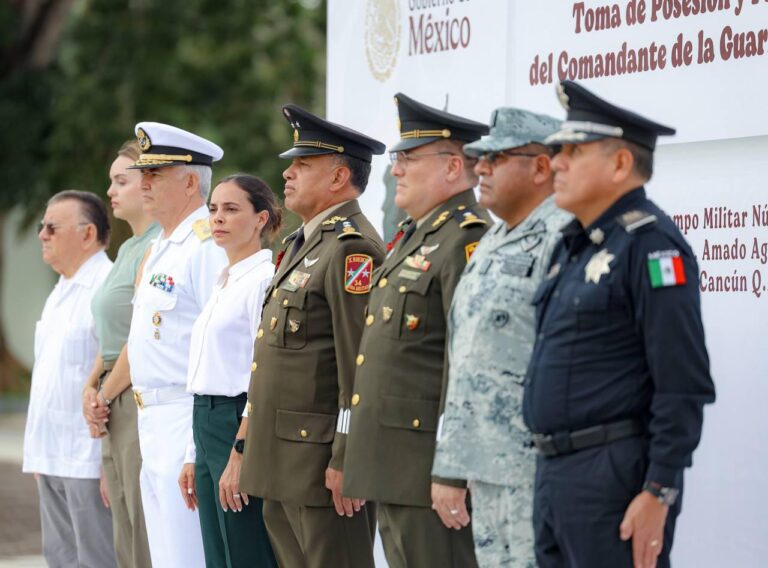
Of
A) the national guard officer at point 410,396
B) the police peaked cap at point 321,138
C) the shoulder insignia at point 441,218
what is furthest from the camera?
the police peaked cap at point 321,138

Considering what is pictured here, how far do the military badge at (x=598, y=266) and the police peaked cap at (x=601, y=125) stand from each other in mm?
289

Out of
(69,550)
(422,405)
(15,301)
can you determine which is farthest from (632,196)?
(15,301)

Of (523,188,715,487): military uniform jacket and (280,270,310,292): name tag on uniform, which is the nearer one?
(523,188,715,487): military uniform jacket

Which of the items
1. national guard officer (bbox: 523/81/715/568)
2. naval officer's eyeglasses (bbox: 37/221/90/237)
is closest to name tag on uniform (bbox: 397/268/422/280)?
national guard officer (bbox: 523/81/715/568)

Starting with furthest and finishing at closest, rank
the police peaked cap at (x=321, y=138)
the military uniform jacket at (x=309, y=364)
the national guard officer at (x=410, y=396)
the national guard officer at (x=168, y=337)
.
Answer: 1. the national guard officer at (x=168, y=337)
2. the police peaked cap at (x=321, y=138)
3. the military uniform jacket at (x=309, y=364)
4. the national guard officer at (x=410, y=396)

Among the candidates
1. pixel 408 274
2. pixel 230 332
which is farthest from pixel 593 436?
pixel 230 332

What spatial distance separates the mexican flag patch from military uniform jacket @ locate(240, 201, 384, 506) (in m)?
1.45

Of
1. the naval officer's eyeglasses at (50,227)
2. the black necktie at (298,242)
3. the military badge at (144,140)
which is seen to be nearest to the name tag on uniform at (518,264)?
the black necktie at (298,242)

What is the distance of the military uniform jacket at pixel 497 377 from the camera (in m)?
3.76

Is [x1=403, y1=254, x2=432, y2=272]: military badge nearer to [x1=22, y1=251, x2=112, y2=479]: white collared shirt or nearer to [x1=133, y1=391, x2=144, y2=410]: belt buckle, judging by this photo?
[x1=133, y1=391, x2=144, y2=410]: belt buckle

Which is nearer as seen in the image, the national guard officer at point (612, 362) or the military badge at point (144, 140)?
the national guard officer at point (612, 362)

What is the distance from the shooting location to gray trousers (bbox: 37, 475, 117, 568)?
6250mm

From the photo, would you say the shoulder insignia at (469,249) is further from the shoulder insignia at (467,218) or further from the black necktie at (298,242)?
the black necktie at (298,242)

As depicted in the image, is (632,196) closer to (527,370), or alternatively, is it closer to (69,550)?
Result: (527,370)
